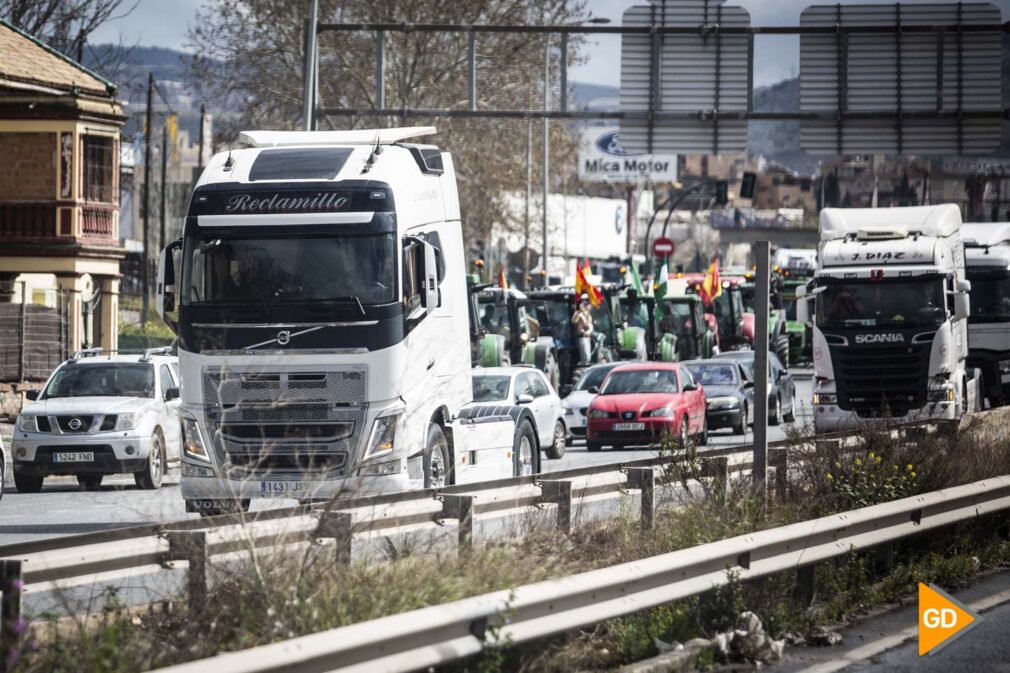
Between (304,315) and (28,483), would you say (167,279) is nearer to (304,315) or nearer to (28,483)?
(304,315)

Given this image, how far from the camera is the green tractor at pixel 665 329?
4281 centimetres

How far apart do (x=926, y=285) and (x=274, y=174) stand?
13.7m

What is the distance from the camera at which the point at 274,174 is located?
15062 millimetres

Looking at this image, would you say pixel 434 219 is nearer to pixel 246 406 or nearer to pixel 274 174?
pixel 274 174

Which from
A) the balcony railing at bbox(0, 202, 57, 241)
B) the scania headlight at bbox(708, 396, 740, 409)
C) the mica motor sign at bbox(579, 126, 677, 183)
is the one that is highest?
the mica motor sign at bbox(579, 126, 677, 183)

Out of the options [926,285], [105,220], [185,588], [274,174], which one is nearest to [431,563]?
[185,588]

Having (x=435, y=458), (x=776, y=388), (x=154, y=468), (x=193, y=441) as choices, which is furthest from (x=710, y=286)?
(x=193, y=441)

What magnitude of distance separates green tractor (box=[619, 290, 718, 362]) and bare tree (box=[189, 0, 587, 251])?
25.3 ft

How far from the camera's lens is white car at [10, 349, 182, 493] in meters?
20.1

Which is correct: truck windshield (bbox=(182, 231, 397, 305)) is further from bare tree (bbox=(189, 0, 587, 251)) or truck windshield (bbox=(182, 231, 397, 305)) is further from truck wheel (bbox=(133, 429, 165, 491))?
bare tree (bbox=(189, 0, 587, 251))

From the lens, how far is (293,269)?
14672 millimetres

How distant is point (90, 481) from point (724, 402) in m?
13.0

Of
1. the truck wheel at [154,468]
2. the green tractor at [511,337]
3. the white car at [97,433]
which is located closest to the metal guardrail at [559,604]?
the white car at [97,433]

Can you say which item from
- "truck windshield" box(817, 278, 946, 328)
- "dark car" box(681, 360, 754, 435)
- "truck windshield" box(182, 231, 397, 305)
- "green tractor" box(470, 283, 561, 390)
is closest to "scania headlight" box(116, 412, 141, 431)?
"truck windshield" box(182, 231, 397, 305)
